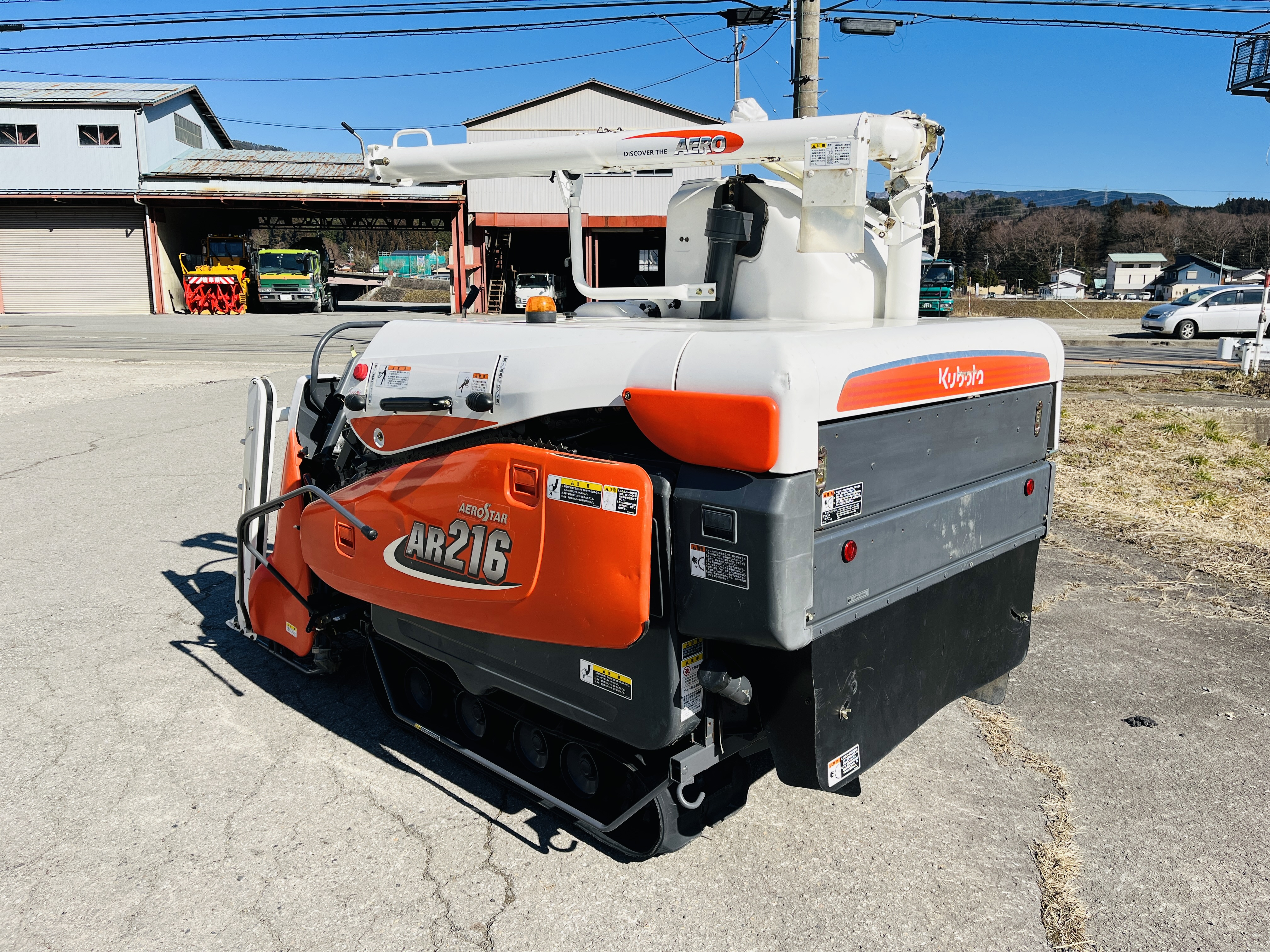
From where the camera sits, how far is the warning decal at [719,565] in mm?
2480

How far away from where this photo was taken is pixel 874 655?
2.95 m

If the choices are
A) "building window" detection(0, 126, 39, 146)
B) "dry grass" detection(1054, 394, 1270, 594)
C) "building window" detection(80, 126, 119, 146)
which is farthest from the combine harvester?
"building window" detection(0, 126, 39, 146)

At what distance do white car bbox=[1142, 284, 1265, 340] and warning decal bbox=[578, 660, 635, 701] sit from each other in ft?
94.5

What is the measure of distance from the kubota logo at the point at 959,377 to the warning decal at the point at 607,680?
1.32 m

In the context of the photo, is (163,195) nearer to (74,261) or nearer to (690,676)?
(74,261)

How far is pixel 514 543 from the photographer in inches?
113

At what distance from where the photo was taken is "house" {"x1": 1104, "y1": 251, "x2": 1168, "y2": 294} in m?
91.9

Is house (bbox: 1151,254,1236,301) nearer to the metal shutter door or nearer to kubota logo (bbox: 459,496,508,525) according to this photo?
the metal shutter door

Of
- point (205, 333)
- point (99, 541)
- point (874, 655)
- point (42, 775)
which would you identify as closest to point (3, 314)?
point (205, 333)

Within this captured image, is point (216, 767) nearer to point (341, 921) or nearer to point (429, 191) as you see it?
point (341, 921)

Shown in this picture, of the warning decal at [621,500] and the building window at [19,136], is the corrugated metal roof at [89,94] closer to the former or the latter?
the building window at [19,136]

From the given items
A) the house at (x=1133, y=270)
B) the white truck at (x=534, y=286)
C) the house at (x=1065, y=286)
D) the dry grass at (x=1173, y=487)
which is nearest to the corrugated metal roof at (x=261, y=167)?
the white truck at (x=534, y=286)

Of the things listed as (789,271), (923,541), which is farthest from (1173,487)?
(923,541)

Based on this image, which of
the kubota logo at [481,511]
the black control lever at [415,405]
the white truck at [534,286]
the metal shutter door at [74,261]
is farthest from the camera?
the metal shutter door at [74,261]
